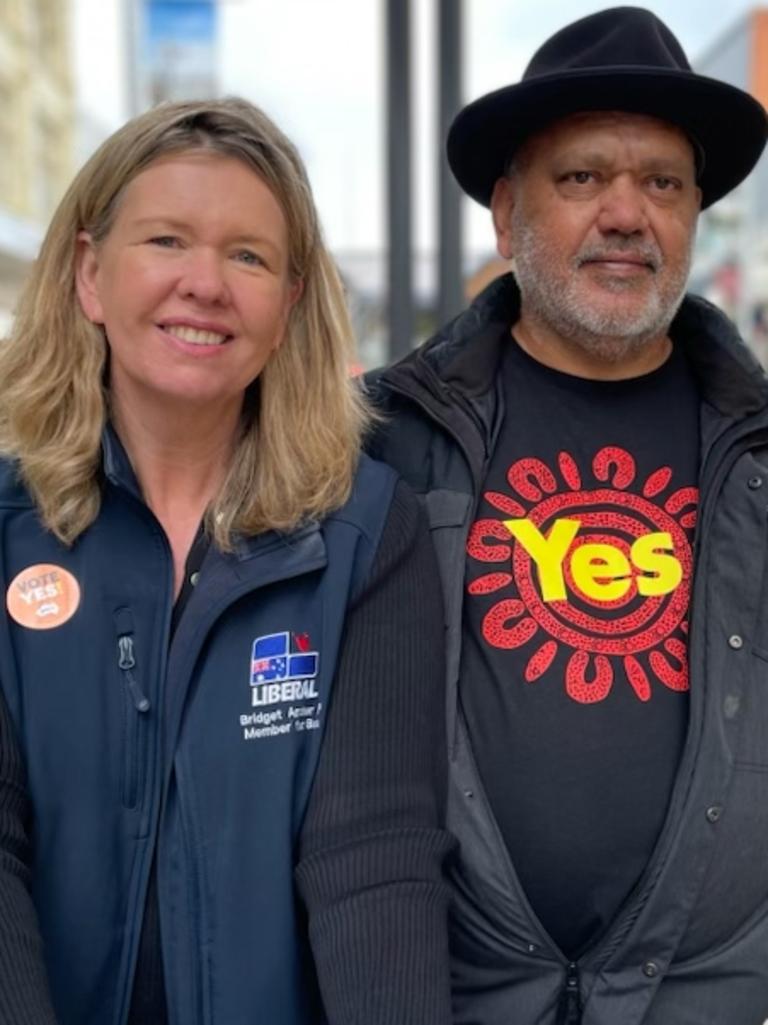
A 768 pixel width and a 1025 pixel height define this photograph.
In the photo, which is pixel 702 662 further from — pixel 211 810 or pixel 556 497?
pixel 211 810

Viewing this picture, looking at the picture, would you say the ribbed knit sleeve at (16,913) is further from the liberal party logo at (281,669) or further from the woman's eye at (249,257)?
the woman's eye at (249,257)

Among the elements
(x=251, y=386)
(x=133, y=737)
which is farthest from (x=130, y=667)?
(x=251, y=386)

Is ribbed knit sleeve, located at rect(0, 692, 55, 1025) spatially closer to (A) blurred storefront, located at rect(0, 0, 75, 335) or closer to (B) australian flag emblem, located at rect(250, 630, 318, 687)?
(B) australian flag emblem, located at rect(250, 630, 318, 687)

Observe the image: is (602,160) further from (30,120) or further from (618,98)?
(30,120)

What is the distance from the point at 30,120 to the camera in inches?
1059

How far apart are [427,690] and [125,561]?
0.44 m

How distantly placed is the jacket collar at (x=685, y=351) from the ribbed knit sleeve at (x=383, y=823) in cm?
46

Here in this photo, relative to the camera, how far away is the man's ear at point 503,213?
219cm

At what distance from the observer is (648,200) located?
201cm

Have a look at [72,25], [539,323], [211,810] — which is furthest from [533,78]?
[72,25]

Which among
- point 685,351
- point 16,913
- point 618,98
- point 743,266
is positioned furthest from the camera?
point 743,266

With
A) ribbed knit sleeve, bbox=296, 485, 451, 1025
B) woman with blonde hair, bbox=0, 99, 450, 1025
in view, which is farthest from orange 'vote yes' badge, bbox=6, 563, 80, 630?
ribbed knit sleeve, bbox=296, 485, 451, 1025

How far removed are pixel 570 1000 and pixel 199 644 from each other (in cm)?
80

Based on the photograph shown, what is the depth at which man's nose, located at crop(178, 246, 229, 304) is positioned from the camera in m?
1.57
